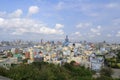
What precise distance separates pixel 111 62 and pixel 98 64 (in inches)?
124

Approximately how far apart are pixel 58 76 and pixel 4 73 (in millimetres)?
2448

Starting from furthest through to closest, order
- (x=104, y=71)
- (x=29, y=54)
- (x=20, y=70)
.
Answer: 1. (x=29, y=54)
2. (x=104, y=71)
3. (x=20, y=70)

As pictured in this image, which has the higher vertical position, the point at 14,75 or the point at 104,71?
the point at 14,75

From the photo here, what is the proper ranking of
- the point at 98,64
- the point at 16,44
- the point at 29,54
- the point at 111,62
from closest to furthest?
the point at 98,64 → the point at 111,62 → the point at 29,54 → the point at 16,44

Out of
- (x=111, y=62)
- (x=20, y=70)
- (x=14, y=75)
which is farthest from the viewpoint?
(x=111, y=62)

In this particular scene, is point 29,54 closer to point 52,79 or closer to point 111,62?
point 111,62

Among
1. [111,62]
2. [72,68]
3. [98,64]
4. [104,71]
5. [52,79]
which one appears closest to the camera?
[52,79]

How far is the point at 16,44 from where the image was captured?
8619cm

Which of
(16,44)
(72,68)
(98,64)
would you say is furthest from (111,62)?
(16,44)

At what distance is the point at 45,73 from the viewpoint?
7.82m

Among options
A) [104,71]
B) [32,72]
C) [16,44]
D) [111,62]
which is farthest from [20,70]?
[16,44]

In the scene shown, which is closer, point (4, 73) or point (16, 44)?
point (4, 73)

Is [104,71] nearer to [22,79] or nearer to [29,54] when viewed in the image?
[22,79]

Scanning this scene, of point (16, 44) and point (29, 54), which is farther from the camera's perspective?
point (16, 44)
